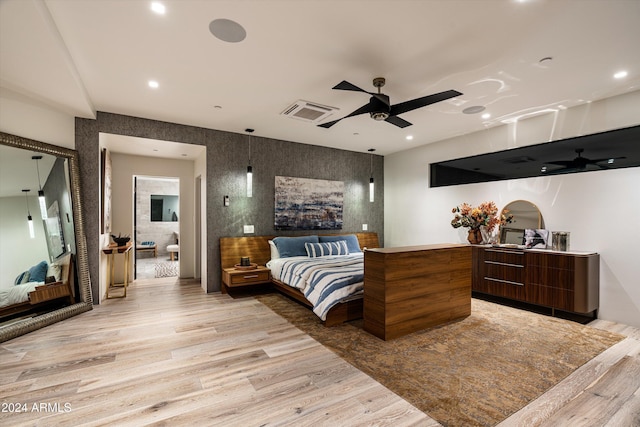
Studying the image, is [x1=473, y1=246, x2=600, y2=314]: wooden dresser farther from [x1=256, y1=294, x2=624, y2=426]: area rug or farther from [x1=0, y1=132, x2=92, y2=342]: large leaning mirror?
[x1=0, y1=132, x2=92, y2=342]: large leaning mirror

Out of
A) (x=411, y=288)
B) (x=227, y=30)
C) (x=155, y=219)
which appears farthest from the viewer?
(x=155, y=219)

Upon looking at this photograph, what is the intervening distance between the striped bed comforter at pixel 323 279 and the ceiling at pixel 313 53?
2136 mm

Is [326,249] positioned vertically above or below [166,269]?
above

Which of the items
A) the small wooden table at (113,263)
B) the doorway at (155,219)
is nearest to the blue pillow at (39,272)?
the small wooden table at (113,263)

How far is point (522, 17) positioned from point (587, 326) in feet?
11.2

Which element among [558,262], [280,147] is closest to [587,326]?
[558,262]

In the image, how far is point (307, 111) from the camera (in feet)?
13.1

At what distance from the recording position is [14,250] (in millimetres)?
3139

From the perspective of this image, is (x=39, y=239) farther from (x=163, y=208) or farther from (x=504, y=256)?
(x=163, y=208)

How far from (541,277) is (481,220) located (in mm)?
1118

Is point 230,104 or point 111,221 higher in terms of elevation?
point 230,104

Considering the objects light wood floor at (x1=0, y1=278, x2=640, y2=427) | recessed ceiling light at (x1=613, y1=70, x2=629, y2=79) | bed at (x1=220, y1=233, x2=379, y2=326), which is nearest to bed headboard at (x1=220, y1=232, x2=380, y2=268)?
bed at (x1=220, y1=233, x2=379, y2=326)

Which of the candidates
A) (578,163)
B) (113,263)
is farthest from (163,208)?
(578,163)

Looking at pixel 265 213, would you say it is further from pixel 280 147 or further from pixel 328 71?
pixel 328 71
